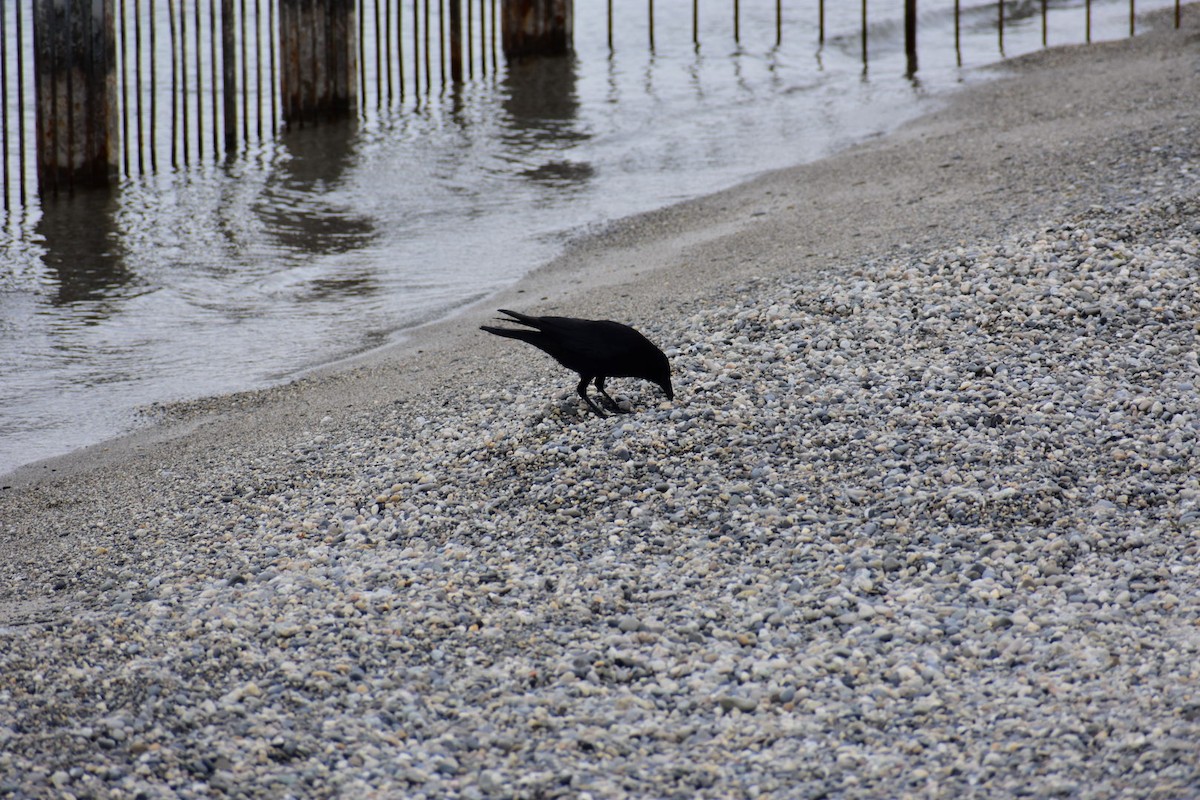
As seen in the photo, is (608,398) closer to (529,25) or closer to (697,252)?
(697,252)

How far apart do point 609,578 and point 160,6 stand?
2634cm

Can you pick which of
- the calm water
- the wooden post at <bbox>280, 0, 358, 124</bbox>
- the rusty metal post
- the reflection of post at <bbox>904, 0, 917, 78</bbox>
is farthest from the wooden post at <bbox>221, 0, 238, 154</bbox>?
the reflection of post at <bbox>904, 0, 917, 78</bbox>

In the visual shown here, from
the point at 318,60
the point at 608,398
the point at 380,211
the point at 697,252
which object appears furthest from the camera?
the point at 318,60

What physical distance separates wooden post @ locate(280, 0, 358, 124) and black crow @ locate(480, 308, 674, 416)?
1176 cm

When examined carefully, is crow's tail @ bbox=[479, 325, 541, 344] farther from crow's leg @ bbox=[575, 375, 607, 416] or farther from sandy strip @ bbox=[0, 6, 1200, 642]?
sandy strip @ bbox=[0, 6, 1200, 642]

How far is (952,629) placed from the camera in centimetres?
463

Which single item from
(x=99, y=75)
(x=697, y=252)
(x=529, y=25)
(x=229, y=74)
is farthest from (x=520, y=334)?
(x=529, y=25)

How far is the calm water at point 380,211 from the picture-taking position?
32.5ft

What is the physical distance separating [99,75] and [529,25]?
9.07 metres

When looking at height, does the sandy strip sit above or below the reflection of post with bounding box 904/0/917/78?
below

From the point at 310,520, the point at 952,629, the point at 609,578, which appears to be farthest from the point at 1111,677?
the point at 310,520

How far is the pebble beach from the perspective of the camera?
4070 millimetres

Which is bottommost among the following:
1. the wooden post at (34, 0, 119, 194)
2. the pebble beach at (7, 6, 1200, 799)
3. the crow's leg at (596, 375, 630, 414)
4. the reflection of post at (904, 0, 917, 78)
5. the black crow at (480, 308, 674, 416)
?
the pebble beach at (7, 6, 1200, 799)

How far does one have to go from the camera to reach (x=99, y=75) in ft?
45.0
